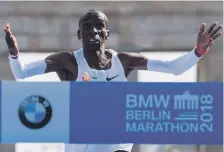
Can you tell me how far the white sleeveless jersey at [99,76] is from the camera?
16.5 feet

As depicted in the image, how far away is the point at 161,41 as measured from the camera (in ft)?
31.5

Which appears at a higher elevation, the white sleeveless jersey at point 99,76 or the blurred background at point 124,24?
the blurred background at point 124,24

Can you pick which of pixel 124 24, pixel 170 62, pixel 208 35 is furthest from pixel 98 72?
pixel 124 24

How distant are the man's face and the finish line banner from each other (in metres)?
0.39

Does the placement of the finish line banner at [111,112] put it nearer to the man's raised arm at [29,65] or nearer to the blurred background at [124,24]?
the man's raised arm at [29,65]

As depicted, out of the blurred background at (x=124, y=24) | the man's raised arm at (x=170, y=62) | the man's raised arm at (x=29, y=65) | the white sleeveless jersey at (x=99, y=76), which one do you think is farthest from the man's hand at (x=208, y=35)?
the blurred background at (x=124, y=24)

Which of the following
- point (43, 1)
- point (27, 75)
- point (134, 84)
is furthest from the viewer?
point (43, 1)

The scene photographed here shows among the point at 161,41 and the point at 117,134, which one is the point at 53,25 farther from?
the point at 117,134

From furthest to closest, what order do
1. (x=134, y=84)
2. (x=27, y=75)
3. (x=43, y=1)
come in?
(x=43, y=1)
(x=27, y=75)
(x=134, y=84)

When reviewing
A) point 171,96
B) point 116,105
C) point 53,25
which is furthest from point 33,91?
point 53,25

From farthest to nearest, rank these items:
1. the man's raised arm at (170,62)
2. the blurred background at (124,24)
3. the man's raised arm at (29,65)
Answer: the blurred background at (124,24) < the man's raised arm at (170,62) < the man's raised arm at (29,65)

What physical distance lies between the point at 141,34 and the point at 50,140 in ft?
16.1

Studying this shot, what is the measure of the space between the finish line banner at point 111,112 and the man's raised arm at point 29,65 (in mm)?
294

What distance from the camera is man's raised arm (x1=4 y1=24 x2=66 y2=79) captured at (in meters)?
4.99
